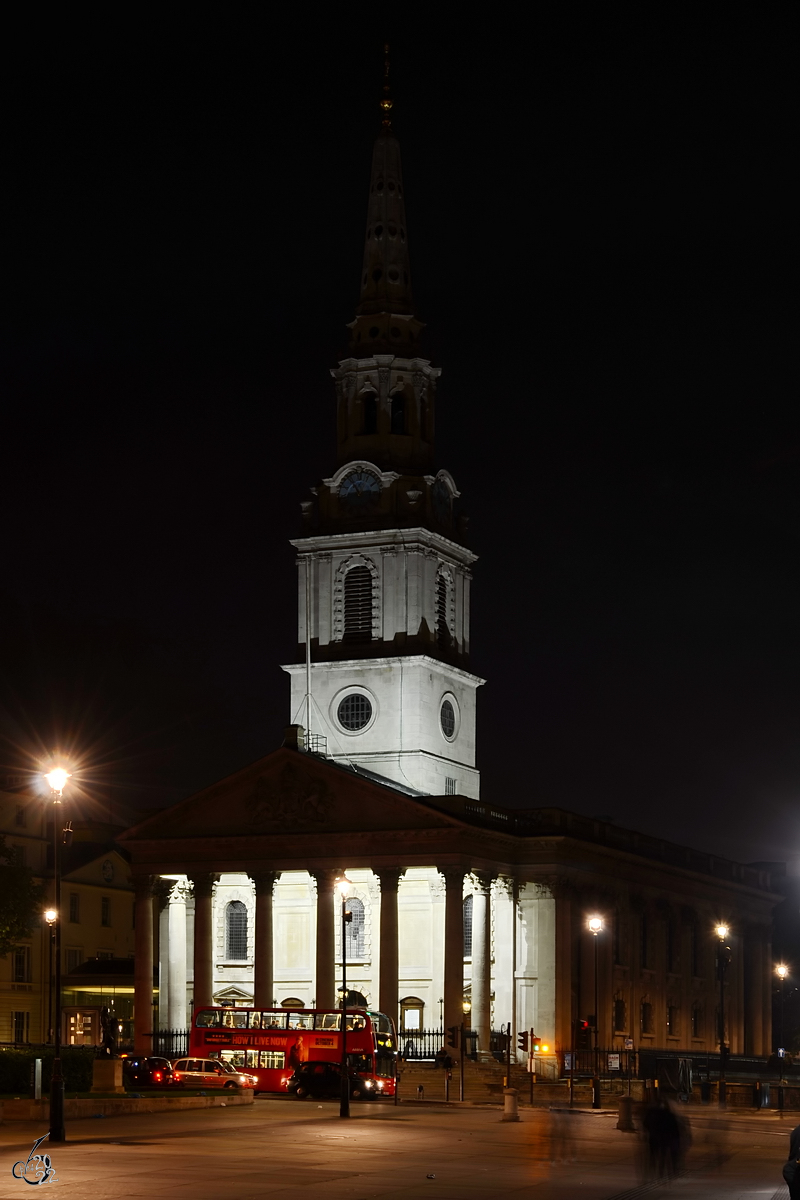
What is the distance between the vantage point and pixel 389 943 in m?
91.8

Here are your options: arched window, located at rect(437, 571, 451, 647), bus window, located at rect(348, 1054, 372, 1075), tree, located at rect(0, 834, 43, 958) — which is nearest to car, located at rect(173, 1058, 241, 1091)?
bus window, located at rect(348, 1054, 372, 1075)

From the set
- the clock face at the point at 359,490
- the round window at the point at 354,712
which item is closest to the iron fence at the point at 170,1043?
the round window at the point at 354,712

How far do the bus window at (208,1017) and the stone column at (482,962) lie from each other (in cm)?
1310

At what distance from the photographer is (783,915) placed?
175750 millimetres

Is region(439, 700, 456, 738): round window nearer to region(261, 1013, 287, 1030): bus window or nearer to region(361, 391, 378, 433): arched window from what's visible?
region(361, 391, 378, 433): arched window

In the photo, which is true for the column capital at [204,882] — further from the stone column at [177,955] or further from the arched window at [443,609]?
the arched window at [443,609]

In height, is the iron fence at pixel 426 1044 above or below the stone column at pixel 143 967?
below

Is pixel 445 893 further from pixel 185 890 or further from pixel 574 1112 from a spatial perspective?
pixel 574 1112

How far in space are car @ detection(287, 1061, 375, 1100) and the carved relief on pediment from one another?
22149mm

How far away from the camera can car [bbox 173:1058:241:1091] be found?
70938 mm

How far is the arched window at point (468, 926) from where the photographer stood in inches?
3878

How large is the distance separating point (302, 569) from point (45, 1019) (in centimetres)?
2917

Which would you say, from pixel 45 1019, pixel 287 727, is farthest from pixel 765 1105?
pixel 45 1019

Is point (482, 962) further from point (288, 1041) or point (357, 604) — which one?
point (357, 604)
